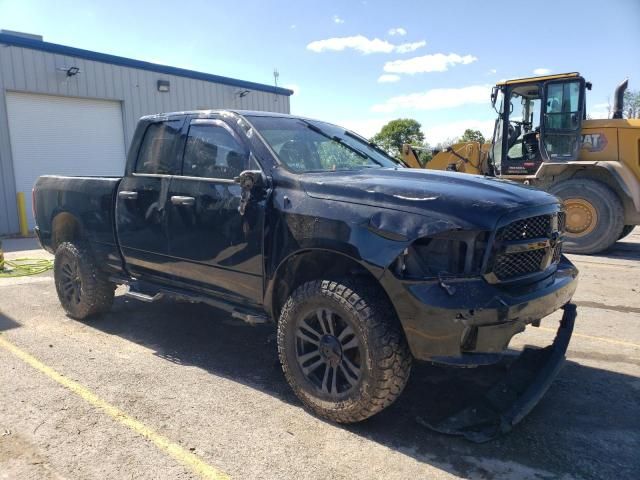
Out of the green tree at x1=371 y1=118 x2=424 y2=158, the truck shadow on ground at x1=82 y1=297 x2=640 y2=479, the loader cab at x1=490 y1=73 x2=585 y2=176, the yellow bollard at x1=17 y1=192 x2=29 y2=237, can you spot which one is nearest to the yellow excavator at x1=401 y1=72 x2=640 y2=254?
the loader cab at x1=490 y1=73 x2=585 y2=176

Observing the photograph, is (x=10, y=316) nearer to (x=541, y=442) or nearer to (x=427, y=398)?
(x=427, y=398)

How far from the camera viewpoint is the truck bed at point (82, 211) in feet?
16.3

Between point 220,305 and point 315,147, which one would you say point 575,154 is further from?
point 220,305

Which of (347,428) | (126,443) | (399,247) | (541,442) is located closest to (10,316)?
(126,443)

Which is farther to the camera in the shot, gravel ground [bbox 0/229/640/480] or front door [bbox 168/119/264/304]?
front door [bbox 168/119/264/304]

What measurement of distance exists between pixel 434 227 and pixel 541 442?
4.77ft

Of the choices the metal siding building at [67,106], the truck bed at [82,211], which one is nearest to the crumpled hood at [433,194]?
the truck bed at [82,211]

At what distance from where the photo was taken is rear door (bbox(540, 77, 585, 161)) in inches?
378

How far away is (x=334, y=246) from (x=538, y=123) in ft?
28.4

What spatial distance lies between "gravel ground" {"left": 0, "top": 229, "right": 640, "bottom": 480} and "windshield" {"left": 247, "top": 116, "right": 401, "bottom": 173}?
66.9 inches

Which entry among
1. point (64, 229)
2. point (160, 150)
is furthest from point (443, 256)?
point (64, 229)

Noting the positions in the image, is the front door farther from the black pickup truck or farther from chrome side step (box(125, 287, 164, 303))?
chrome side step (box(125, 287, 164, 303))

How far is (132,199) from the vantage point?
463cm

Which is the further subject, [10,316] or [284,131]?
[10,316]
